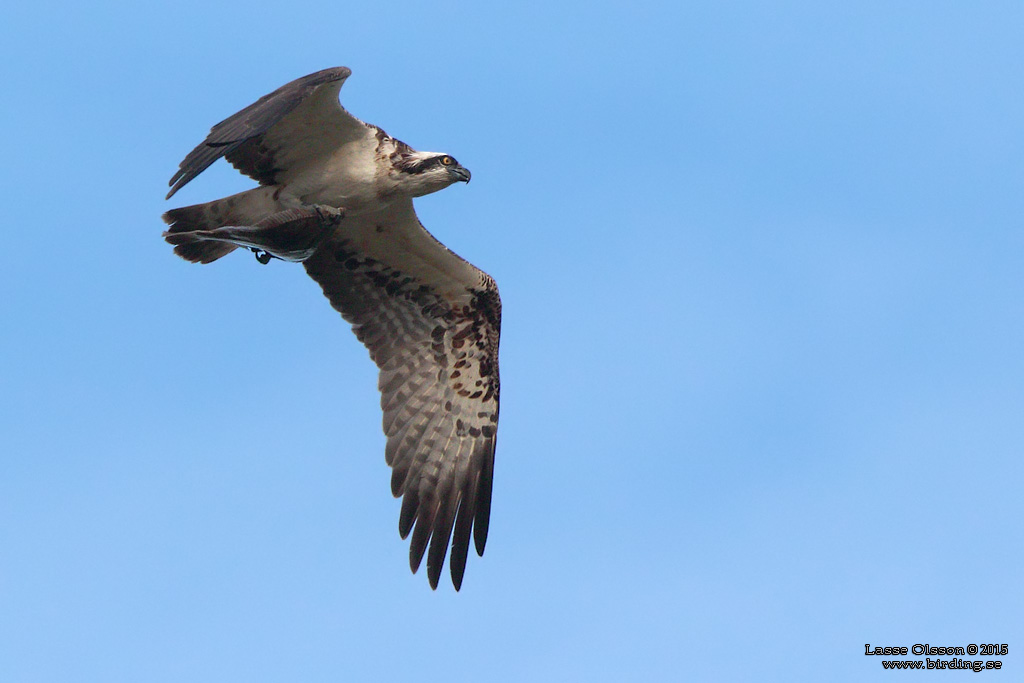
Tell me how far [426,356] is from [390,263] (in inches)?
46.2

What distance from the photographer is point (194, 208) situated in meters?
12.6

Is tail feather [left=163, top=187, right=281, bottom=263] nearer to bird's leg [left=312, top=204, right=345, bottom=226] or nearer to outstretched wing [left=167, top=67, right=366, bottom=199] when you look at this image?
outstretched wing [left=167, top=67, right=366, bottom=199]

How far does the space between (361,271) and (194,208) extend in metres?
2.18

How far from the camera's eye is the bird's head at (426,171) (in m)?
12.4

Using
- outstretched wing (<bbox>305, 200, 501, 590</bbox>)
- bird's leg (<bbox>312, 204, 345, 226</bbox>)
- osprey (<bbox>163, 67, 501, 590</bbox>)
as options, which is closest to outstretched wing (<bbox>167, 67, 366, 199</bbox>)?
osprey (<bbox>163, 67, 501, 590</bbox>)

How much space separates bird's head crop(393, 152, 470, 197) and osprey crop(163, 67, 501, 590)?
12 millimetres

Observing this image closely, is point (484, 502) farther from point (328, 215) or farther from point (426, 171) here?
point (426, 171)

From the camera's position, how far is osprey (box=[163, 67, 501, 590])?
40.3ft

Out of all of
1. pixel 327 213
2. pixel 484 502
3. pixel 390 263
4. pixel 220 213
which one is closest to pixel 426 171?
pixel 327 213

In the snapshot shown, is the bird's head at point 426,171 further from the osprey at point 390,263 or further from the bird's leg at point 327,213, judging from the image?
the bird's leg at point 327,213

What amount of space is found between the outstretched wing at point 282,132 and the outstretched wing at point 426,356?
115cm

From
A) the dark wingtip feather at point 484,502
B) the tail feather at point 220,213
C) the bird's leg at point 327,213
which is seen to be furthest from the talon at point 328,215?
the dark wingtip feather at point 484,502

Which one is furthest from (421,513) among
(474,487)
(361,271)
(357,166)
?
(357,166)

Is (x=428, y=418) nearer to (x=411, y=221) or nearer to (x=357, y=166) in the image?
(x=411, y=221)
